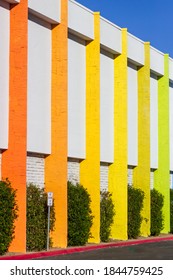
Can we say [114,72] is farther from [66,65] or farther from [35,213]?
[35,213]

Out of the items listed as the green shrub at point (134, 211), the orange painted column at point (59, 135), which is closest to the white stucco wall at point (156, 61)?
the green shrub at point (134, 211)

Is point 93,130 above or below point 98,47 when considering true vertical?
below

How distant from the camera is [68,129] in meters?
39.0

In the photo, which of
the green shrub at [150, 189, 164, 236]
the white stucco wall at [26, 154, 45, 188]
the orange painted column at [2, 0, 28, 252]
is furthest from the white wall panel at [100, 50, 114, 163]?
the orange painted column at [2, 0, 28, 252]

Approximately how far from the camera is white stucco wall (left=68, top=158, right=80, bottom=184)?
3953 cm

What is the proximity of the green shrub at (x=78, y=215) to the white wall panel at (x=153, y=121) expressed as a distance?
1217cm

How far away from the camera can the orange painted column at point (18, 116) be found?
32.9 m

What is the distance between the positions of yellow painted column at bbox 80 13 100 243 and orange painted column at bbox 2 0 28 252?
307 inches

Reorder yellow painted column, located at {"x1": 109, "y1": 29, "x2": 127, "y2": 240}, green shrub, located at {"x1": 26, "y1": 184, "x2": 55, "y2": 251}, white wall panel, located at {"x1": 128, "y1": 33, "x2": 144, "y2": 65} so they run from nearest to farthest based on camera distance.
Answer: green shrub, located at {"x1": 26, "y1": 184, "x2": 55, "y2": 251} < yellow painted column, located at {"x1": 109, "y1": 29, "x2": 127, "y2": 240} < white wall panel, located at {"x1": 128, "y1": 33, "x2": 144, "y2": 65}

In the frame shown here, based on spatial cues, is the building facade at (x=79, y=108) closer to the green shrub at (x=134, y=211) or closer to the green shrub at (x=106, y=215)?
the green shrub at (x=134, y=211)

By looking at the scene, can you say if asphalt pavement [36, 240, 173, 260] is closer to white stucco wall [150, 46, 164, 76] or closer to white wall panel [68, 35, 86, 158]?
white wall panel [68, 35, 86, 158]

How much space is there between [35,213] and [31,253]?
7.48 ft

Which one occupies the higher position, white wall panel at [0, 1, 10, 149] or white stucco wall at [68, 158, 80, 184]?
white wall panel at [0, 1, 10, 149]
